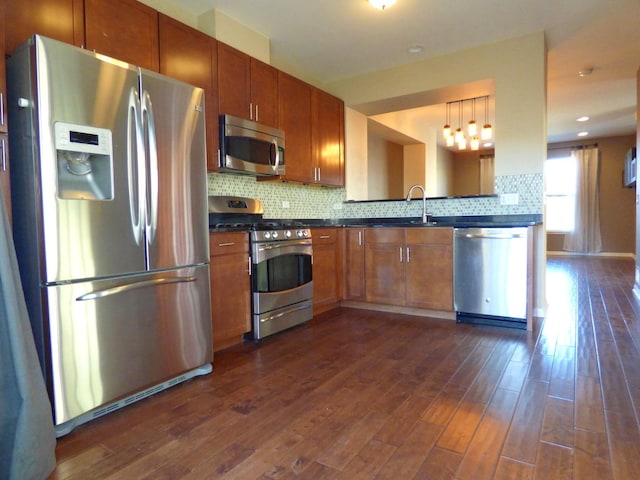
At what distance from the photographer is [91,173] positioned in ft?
5.91

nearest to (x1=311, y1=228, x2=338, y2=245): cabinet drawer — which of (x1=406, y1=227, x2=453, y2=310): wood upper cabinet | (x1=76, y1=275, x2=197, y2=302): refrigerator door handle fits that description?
(x1=406, y1=227, x2=453, y2=310): wood upper cabinet

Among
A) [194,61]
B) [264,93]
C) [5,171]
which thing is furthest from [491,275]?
[5,171]

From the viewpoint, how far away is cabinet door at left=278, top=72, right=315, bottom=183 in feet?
12.0

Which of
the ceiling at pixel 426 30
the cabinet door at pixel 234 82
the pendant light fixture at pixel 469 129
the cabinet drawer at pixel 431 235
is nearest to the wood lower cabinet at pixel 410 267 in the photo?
the cabinet drawer at pixel 431 235

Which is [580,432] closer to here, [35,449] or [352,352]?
[352,352]

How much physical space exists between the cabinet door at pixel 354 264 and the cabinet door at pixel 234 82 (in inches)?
59.4

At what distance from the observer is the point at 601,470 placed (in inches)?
54.1

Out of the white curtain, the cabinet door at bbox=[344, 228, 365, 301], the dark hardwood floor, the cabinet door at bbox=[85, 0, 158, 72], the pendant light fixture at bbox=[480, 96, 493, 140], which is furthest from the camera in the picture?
the white curtain

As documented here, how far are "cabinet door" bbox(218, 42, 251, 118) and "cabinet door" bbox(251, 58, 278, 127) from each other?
6cm

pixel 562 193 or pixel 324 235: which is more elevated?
pixel 562 193

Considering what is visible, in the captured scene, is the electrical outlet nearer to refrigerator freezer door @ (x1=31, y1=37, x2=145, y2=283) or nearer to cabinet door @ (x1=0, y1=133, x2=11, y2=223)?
refrigerator freezer door @ (x1=31, y1=37, x2=145, y2=283)

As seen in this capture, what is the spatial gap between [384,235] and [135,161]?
7.86 ft

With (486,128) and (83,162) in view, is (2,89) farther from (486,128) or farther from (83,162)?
(486,128)

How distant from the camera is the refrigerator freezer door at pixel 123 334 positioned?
65.0 inches
